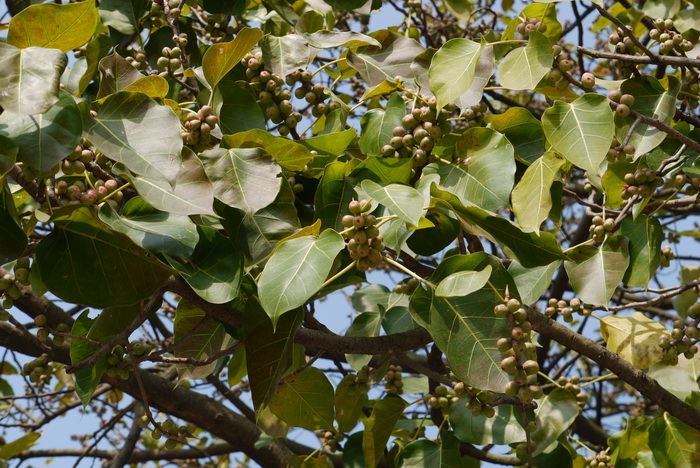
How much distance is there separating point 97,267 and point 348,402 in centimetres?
111

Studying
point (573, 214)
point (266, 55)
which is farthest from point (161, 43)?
→ point (573, 214)

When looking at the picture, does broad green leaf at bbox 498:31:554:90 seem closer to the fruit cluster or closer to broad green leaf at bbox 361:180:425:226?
the fruit cluster

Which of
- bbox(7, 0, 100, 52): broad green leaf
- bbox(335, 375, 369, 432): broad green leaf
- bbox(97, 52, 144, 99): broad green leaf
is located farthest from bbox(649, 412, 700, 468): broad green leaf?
bbox(7, 0, 100, 52): broad green leaf

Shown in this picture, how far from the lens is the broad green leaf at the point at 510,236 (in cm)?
142

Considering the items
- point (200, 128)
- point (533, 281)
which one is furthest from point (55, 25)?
point (533, 281)

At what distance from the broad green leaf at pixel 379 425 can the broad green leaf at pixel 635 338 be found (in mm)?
599

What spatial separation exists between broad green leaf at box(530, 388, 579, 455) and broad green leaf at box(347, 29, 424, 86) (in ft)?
3.11

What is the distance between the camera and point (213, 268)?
1477 mm

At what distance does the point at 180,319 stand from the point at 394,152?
62 centimetres

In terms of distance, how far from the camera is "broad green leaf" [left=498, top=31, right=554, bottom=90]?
166cm

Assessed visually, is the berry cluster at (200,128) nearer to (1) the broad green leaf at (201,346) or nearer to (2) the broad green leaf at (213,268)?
(2) the broad green leaf at (213,268)

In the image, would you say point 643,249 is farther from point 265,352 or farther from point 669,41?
point 265,352

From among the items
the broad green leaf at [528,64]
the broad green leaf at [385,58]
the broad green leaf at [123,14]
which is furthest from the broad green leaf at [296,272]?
the broad green leaf at [123,14]

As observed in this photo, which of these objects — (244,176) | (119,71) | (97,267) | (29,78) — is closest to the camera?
(29,78)
